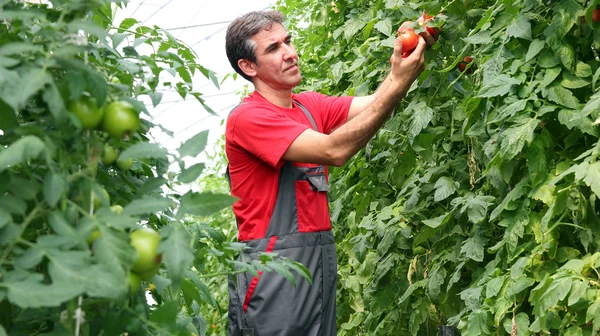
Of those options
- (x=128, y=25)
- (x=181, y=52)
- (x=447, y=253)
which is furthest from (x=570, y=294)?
(x=128, y=25)

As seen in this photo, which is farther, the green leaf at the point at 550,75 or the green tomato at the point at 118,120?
the green leaf at the point at 550,75

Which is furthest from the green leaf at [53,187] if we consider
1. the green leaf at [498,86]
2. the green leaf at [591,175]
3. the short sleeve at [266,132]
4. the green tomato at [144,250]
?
the short sleeve at [266,132]

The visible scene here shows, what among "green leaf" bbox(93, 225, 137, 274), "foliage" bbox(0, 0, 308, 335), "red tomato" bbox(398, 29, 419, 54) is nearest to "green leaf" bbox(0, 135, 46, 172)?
"foliage" bbox(0, 0, 308, 335)

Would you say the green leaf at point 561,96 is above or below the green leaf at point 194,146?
below

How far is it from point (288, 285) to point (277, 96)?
62cm

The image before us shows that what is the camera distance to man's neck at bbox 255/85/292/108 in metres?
2.73

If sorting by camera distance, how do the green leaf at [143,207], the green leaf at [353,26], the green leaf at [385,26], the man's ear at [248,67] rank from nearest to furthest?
the green leaf at [143,207] → the green leaf at [385,26] → the man's ear at [248,67] → the green leaf at [353,26]

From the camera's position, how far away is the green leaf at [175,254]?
3.06ft

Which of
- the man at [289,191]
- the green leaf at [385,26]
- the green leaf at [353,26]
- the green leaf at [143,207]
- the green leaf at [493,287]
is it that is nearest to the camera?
the green leaf at [143,207]

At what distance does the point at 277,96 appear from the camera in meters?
2.74

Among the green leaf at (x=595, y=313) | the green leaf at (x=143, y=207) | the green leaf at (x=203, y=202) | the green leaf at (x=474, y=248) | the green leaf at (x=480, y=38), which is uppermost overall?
the green leaf at (x=143, y=207)

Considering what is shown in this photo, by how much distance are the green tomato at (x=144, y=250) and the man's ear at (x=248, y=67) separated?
5.97 ft

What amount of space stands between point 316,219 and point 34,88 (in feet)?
5.57

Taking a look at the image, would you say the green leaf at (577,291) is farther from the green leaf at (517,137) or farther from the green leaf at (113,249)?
the green leaf at (113,249)
